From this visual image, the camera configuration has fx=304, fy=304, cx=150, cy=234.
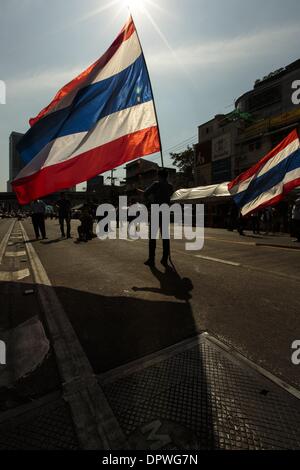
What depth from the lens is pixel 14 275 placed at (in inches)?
240

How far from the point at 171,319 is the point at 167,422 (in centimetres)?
161

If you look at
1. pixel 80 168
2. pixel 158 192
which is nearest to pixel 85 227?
pixel 158 192

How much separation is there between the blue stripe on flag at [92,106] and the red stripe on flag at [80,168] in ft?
1.96

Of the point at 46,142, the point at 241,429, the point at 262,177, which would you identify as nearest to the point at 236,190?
the point at 262,177

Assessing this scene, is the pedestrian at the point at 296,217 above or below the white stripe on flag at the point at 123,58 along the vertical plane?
below

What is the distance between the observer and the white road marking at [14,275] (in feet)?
18.8

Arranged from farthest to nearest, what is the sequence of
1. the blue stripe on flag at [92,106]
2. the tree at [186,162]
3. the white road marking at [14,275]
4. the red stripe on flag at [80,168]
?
the tree at [186,162]
the blue stripe on flag at [92,106]
the white road marking at [14,275]
the red stripe on flag at [80,168]

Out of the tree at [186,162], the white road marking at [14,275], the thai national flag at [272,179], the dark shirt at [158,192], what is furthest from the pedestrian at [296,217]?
the tree at [186,162]

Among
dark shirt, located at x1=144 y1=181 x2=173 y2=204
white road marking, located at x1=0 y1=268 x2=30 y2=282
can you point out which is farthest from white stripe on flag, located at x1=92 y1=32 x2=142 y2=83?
white road marking, located at x1=0 y1=268 x2=30 y2=282

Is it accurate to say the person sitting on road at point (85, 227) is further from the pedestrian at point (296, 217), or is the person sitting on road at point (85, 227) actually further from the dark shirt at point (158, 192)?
the pedestrian at point (296, 217)

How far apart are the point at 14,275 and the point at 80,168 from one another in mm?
2530

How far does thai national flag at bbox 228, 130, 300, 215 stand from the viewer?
7.86 metres

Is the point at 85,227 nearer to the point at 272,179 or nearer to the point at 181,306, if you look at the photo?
Answer: the point at 272,179
